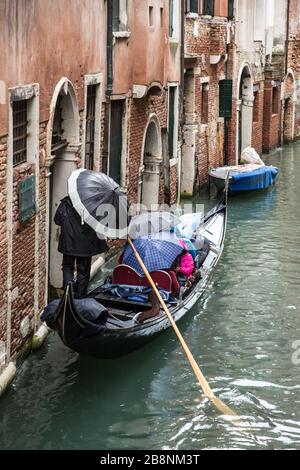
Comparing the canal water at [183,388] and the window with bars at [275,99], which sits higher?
the window with bars at [275,99]

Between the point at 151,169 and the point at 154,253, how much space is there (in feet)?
16.0

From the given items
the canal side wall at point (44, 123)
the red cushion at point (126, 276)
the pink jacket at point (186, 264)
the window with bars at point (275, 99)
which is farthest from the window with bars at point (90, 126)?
the window with bars at point (275, 99)

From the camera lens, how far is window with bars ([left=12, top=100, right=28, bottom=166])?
7.39 m

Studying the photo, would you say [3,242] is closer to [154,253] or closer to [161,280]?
[161,280]

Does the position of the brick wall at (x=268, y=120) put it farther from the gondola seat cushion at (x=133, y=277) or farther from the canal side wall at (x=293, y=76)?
the gondola seat cushion at (x=133, y=277)

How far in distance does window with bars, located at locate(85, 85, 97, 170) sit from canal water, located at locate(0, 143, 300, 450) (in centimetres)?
205

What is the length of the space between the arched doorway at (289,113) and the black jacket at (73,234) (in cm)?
1924

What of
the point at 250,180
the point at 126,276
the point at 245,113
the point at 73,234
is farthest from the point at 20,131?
→ the point at 245,113

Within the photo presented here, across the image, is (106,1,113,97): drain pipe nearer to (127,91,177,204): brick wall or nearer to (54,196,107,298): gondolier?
(127,91,177,204): brick wall

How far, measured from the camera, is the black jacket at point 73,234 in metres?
8.08

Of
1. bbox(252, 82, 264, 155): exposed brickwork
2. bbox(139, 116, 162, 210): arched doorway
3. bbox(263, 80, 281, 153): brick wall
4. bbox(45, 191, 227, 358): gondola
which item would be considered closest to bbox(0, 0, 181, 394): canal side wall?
bbox(45, 191, 227, 358): gondola

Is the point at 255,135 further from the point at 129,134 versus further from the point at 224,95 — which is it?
the point at 129,134

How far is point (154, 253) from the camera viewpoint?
29.8 ft

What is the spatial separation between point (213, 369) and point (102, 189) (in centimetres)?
188
